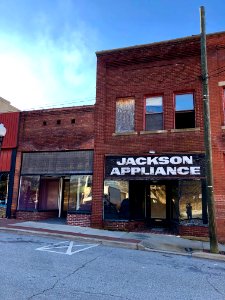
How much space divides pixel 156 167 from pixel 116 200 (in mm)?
2630

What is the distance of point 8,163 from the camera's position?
1684 centimetres

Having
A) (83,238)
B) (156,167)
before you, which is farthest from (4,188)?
(156,167)

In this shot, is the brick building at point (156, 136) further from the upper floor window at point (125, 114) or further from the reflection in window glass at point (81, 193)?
the reflection in window glass at point (81, 193)

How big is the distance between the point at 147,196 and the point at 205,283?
28.2ft

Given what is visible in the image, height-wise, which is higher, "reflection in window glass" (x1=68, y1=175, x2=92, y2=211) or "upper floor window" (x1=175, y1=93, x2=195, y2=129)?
"upper floor window" (x1=175, y1=93, x2=195, y2=129)

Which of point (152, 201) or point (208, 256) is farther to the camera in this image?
point (152, 201)

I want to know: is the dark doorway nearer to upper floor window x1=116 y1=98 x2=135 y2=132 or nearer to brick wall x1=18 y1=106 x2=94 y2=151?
upper floor window x1=116 y1=98 x2=135 y2=132

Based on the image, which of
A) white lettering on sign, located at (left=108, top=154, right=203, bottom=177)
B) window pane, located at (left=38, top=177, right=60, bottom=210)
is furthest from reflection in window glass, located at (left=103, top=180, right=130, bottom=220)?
window pane, located at (left=38, top=177, right=60, bottom=210)

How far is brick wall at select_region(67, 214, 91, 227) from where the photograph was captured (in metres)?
14.5

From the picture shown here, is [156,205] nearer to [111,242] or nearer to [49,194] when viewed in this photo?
[111,242]

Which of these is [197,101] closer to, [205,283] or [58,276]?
[205,283]

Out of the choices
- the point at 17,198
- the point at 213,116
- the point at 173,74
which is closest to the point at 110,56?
the point at 173,74

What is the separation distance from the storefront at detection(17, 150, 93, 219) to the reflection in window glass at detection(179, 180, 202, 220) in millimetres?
4694

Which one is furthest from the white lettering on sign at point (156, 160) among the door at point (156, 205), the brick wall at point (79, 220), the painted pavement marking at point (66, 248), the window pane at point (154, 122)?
the painted pavement marking at point (66, 248)
